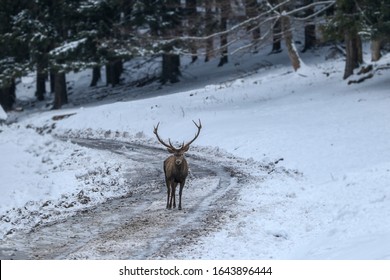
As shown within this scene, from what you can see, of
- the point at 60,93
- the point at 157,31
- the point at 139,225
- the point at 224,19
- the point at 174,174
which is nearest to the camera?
the point at 139,225

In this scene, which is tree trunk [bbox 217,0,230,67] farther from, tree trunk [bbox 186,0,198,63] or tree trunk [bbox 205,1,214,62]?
tree trunk [bbox 186,0,198,63]

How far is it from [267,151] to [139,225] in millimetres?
8440

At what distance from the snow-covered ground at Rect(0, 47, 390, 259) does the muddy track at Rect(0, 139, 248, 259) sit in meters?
0.42

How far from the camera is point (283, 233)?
10273mm

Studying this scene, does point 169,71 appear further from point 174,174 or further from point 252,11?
point 174,174

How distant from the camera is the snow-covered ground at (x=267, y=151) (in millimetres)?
10070

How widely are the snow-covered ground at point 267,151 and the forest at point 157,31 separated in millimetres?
1959

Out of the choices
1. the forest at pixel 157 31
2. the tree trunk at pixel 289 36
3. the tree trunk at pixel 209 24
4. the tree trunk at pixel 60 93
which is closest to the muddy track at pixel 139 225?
the forest at pixel 157 31

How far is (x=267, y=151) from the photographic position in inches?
751

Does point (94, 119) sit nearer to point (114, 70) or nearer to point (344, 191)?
point (114, 70)

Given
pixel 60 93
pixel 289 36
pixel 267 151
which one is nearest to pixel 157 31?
pixel 289 36

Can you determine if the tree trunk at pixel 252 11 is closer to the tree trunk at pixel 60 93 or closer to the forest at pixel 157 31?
the forest at pixel 157 31

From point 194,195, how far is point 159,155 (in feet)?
22.2

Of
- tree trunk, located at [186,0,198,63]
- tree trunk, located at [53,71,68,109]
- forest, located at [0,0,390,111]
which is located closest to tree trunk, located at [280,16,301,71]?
forest, located at [0,0,390,111]
